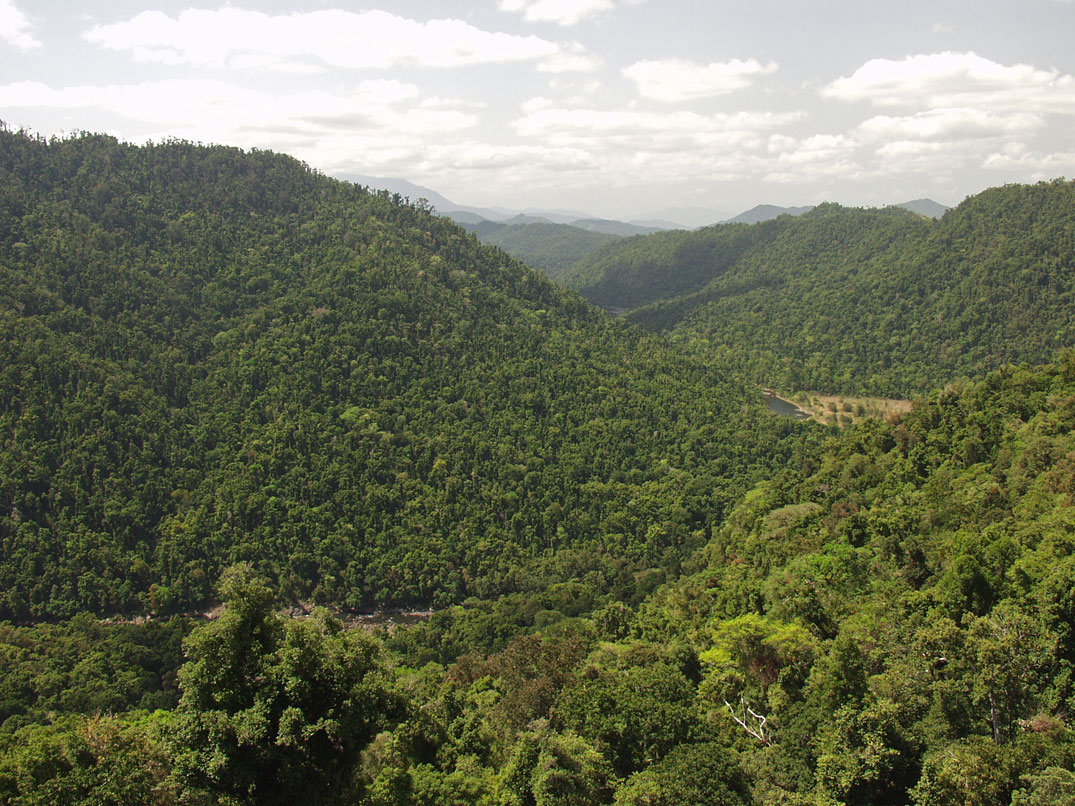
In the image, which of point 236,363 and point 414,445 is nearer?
point 414,445

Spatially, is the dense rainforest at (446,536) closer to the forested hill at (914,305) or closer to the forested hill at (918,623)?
the forested hill at (918,623)

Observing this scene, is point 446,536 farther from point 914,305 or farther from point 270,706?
point 914,305

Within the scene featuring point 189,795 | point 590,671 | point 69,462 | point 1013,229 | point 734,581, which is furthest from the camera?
point 1013,229

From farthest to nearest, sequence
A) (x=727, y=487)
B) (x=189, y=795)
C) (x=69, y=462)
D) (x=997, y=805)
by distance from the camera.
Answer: (x=727, y=487) < (x=69, y=462) < (x=189, y=795) < (x=997, y=805)

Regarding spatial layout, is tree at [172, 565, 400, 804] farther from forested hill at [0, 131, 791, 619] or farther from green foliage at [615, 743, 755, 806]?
forested hill at [0, 131, 791, 619]

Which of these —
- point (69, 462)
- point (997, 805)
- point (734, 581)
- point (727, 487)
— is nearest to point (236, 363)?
point (69, 462)

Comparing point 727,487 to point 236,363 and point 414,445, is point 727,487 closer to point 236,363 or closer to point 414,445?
point 414,445

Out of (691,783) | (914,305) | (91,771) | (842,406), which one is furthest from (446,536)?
(914,305)
